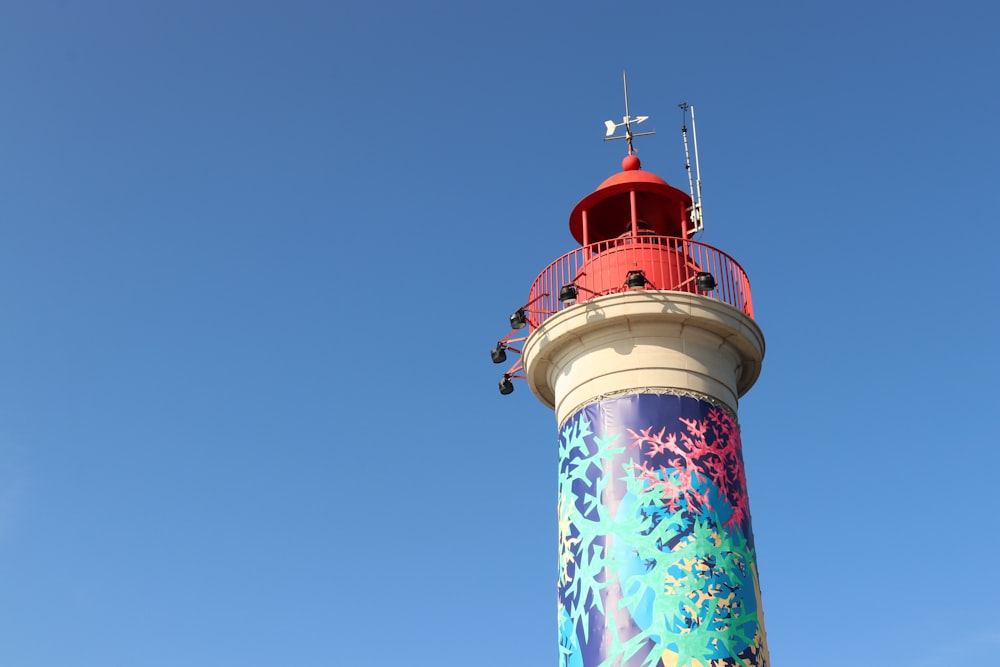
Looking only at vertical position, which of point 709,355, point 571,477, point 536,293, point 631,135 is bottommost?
point 571,477

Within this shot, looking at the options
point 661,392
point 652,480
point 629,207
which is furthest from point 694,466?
point 629,207

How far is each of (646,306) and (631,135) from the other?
19.2 feet

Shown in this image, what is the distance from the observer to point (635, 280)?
20953 millimetres

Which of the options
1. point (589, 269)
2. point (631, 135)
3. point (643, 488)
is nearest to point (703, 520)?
point (643, 488)

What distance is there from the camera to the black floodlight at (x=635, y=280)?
20938mm

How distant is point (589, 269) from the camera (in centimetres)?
2241

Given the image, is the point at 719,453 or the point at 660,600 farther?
the point at 719,453

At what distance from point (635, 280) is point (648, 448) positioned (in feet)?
10.5

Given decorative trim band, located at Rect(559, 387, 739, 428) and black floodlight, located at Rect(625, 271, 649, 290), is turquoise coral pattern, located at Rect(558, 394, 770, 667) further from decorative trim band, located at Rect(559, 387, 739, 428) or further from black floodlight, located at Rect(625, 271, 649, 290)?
black floodlight, located at Rect(625, 271, 649, 290)

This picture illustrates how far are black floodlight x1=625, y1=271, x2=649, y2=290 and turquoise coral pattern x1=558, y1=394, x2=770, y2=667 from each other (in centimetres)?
210

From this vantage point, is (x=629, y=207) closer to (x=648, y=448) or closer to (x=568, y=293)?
(x=568, y=293)

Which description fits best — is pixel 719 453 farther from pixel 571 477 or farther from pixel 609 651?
pixel 609 651

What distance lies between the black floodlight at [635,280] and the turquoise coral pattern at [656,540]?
2.10 metres

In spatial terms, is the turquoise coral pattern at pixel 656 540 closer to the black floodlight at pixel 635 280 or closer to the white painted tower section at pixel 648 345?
the white painted tower section at pixel 648 345
